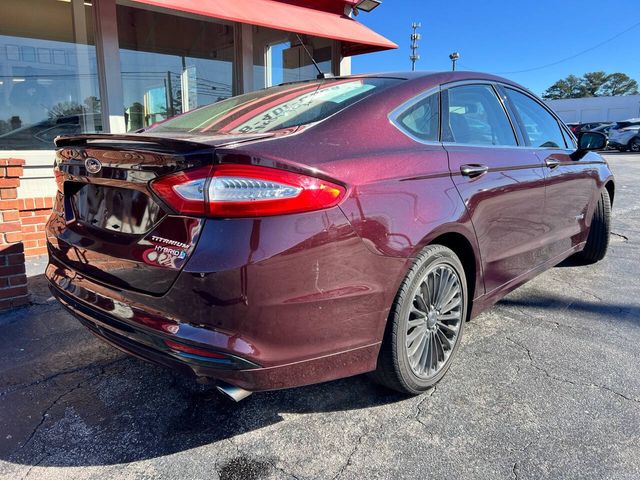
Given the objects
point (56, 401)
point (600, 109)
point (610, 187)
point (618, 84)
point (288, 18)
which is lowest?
point (56, 401)

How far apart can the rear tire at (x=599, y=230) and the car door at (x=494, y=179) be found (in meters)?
1.66

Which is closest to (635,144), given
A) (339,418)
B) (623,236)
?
(623,236)

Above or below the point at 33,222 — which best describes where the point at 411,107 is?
above

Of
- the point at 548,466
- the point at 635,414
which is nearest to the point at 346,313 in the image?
the point at 548,466

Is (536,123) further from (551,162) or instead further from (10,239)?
(10,239)

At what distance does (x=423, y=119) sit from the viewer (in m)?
2.50

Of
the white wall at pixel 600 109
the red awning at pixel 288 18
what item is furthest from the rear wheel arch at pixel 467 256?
the white wall at pixel 600 109

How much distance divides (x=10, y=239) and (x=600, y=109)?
4805cm

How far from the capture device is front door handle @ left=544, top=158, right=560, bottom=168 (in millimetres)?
3465

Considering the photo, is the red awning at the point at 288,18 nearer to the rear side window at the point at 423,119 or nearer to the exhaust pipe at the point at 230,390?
the rear side window at the point at 423,119

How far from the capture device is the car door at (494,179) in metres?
2.62

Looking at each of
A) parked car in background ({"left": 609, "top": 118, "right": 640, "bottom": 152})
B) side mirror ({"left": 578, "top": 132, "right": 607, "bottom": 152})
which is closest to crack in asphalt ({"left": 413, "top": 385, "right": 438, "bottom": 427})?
side mirror ({"left": 578, "top": 132, "right": 607, "bottom": 152})

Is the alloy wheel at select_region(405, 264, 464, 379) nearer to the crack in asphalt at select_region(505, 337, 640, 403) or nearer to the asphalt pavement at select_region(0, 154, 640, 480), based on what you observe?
the asphalt pavement at select_region(0, 154, 640, 480)

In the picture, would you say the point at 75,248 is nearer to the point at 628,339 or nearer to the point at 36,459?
the point at 36,459
